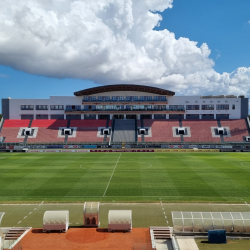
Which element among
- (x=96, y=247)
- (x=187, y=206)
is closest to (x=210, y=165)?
(x=187, y=206)

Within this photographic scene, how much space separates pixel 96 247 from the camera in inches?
587

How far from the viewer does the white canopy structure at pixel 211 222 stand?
52.4ft

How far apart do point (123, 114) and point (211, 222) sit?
68667 mm

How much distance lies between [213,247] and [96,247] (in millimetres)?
7127

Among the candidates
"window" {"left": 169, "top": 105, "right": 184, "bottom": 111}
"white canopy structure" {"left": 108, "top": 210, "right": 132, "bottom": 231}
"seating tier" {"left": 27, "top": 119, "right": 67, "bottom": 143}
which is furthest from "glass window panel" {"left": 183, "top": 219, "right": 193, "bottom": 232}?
"window" {"left": 169, "top": 105, "right": 184, "bottom": 111}

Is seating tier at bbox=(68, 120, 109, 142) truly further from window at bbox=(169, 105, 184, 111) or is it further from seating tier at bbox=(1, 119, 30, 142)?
window at bbox=(169, 105, 184, 111)

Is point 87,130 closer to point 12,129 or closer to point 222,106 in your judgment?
point 12,129

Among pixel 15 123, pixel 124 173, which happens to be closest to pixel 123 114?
pixel 15 123

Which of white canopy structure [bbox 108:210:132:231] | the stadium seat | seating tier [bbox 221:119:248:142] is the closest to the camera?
white canopy structure [bbox 108:210:132:231]

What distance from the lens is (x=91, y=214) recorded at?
17.7 meters

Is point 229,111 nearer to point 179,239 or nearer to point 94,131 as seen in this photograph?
point 94,131

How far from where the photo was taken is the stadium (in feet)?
53.1

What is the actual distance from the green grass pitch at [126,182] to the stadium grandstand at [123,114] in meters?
32.9

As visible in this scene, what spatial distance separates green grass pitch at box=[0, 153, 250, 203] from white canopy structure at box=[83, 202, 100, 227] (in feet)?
22.1
